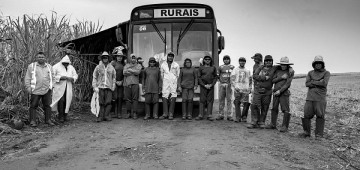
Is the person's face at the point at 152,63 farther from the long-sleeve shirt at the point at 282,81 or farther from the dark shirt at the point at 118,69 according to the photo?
the long-sleeve shirt at the point at 282,81

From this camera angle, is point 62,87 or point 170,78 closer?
point 62,87

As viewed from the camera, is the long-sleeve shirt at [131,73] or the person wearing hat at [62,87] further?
the long-sleeve shirt at [131,73]

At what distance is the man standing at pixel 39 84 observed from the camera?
7898 mm

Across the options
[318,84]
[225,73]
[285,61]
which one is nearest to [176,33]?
[225,73]

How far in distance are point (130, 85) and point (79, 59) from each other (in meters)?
3.47

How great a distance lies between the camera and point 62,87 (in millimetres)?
8586

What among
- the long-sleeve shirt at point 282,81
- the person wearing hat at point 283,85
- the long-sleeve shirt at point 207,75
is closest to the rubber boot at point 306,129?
the person wearing hat at point 283,85

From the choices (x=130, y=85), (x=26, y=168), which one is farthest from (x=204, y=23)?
(x=26, y=168)

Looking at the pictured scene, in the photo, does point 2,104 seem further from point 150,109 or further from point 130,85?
point 150,109

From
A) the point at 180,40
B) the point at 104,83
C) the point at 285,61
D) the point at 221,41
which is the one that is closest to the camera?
the point at 285,61

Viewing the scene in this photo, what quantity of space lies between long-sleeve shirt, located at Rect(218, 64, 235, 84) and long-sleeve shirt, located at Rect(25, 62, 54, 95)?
390cm

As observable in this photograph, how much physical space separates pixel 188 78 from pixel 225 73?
89 cm

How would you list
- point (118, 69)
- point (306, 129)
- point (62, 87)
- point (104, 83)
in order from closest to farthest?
point (306, 129) < point (62, 87) < point (104, 83) < point (118, 69)

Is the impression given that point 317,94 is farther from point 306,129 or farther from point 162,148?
point 162,148
